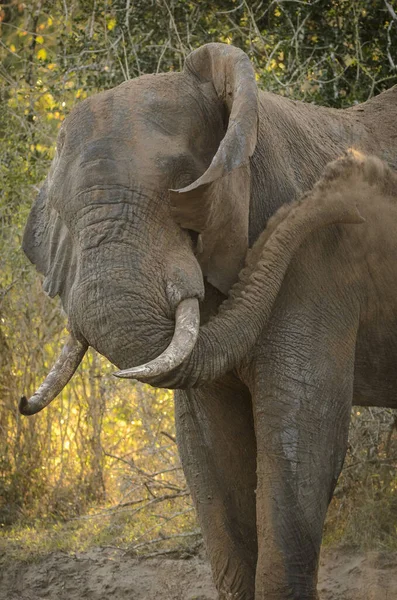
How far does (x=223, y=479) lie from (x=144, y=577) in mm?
1855

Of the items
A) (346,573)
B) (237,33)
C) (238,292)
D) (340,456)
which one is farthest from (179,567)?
(237,33)

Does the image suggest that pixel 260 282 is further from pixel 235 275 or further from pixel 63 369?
pixel 63 369

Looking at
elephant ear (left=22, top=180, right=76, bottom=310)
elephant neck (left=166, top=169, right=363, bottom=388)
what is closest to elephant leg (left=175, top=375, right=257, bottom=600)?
elephant neck (left=166, top=169, right=363, bottom=388)

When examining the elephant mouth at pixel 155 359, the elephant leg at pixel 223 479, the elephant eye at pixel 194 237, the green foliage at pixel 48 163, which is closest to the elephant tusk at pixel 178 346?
the elephant mouth at pixel 155 359

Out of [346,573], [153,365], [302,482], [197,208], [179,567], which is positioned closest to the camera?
[153,365]

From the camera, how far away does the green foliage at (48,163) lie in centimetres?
764

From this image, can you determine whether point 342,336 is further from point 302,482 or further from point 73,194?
point 73,194

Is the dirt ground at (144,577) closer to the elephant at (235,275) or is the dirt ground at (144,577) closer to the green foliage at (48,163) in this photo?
the green foliage at (48,163)

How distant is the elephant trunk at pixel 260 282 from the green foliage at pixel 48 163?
9.61ft

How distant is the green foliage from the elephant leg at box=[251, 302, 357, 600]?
2828 mm

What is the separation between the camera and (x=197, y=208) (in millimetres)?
4230

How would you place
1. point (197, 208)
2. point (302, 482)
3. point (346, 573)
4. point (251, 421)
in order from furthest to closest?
point (346, 573)
point (251, 421)
point (302, 482)
point (197, 208)

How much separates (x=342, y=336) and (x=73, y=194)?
1.20 metres

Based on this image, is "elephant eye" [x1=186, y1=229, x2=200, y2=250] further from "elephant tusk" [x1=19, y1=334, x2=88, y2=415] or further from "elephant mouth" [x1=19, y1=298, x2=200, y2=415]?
"elephant tusk" [x1=19, y1=334, x2=88, y2=415]
